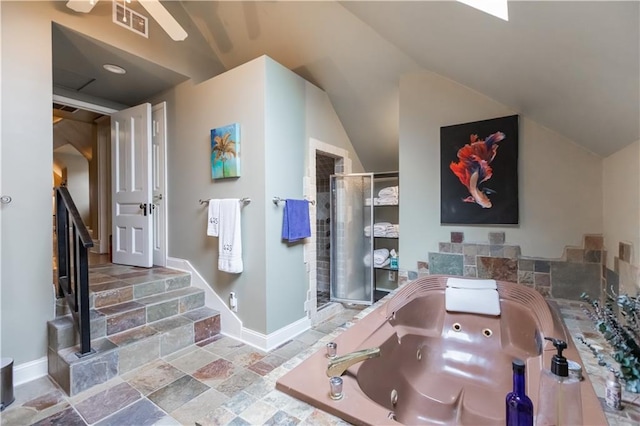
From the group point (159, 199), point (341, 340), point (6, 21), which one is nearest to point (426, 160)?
point (341, 340)

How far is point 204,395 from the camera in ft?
6.14

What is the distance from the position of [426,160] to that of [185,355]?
2669 millimetres

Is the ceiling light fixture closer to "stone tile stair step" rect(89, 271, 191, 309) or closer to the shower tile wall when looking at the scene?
"stone tile stair step" rect(89, 271, 191, 309)

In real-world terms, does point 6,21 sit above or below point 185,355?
above

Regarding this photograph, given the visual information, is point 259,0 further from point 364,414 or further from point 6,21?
point 364,414

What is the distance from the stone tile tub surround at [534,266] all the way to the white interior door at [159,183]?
2828mm

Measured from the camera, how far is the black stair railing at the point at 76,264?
1.88m

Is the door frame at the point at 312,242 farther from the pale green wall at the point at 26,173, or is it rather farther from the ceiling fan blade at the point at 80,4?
the pale green wall at the point at 26,173

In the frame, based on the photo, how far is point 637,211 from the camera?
146 centimetres

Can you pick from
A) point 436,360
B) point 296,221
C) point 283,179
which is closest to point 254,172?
point 283,179

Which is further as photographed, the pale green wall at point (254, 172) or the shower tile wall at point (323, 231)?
the shower tile wall at point (323, 231)

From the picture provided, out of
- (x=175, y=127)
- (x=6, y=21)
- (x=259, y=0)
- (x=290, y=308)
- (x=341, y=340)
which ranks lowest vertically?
(x=290, y=308)

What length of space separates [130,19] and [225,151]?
1.28 meters

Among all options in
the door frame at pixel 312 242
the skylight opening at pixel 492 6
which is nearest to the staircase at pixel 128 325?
the door frame at pixel 312 242
